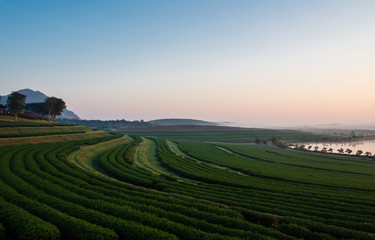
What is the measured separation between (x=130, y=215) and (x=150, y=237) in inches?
130

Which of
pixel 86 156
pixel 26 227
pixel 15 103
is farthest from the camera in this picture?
pixel 15 103

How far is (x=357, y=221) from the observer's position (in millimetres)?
15977

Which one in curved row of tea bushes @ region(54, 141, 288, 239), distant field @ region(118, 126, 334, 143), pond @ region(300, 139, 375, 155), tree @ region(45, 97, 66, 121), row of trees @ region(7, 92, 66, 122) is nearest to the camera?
curved row of tea bushes @ region(54, 141, 288, 239)

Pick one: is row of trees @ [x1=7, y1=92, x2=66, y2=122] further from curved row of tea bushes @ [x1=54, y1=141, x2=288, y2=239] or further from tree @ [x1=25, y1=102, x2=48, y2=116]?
curved row of tea bushes @ [x1=54, y1=141, x2=288, y2=239]

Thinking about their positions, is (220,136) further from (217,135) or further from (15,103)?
(15,103)

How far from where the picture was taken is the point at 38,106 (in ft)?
381

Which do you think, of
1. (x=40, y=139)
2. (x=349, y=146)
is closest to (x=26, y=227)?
(x=40, y=139)

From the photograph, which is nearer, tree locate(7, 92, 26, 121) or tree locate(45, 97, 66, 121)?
tree locate(7, 92, 26, 121)

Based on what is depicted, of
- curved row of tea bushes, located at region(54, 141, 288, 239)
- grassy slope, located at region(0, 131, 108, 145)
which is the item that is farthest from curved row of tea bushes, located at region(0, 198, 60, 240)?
grassy slope, located at region(0, 131, 108, 145)

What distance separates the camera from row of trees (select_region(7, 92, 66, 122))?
6944cm

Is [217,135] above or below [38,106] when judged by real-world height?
below

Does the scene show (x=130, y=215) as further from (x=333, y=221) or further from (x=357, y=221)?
(x=357, y=221)

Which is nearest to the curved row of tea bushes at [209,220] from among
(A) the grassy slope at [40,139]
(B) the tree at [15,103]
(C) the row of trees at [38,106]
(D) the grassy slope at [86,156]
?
(D) the grassy slope at [86,156]

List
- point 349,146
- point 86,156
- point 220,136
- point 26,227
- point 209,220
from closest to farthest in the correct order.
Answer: point 26,227
point 209,220
point 86,156
point 349,146
point 220,136
